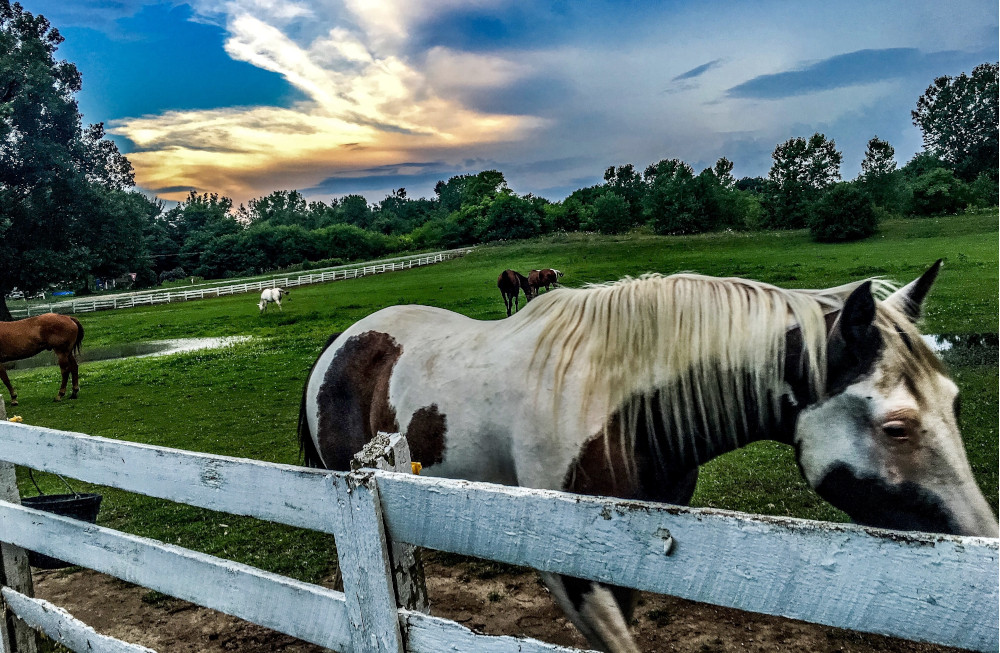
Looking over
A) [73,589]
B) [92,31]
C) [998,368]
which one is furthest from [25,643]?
[92,31]

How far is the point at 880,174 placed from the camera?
590cm

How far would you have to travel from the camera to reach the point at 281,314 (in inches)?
347

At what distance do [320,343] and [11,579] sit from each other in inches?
243

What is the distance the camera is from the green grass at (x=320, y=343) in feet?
14.9

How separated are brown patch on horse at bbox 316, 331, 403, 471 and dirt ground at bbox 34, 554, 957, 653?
1048mm

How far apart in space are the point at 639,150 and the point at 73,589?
6.29 meters

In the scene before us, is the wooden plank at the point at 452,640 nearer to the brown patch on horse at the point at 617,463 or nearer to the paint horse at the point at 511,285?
the brown patch on horse at the point at 617,463

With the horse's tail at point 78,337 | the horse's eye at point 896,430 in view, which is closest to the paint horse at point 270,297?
the horse's tail at point 78,337

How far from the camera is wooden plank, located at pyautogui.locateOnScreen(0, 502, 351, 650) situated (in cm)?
138

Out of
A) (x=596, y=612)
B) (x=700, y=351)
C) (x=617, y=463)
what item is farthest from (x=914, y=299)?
(x=596, y=612)

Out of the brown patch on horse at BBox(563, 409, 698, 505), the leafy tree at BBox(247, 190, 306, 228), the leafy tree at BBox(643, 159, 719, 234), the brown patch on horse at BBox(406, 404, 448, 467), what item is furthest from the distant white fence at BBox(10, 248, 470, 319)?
the brown patch on horse at BBox(563, 409, 698, 505)

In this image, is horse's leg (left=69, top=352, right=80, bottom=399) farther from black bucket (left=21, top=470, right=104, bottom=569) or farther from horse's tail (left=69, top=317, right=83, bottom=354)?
black bucket (left=21, top=470, right=104, bottom=569)

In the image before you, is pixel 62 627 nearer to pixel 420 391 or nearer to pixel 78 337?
pixel 420 391

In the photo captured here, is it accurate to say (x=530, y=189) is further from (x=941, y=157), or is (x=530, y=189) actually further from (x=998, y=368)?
(x=998, y=368)
